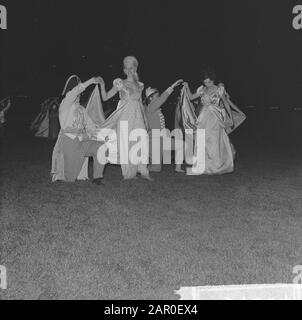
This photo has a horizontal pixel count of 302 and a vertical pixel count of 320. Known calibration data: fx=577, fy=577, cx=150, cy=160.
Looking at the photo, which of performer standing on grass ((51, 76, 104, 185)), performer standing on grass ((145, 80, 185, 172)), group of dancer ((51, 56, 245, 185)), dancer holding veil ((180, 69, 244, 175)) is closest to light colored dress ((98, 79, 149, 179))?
Answer: group of dancer ((51, 56, 245, 185))

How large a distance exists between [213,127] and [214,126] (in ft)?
0.10

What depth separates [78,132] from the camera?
32.3ft

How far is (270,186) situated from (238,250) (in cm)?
447

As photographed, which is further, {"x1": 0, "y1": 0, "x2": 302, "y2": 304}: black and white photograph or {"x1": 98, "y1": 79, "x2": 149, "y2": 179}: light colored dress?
{"x1": 98, "y1": 79, "x2": 149, "y2": 179}: light colored dress

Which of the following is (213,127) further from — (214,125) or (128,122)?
(128,122)

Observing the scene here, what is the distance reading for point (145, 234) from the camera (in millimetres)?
6223

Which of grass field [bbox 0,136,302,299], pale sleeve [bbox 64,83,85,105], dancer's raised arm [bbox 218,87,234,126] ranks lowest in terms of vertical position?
grass field [bbox 0,136,302,299]

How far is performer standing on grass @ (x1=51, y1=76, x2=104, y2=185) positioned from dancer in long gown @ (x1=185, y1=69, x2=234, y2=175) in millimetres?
2221

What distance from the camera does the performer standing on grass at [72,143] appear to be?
970 cm

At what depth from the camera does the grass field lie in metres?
4.58

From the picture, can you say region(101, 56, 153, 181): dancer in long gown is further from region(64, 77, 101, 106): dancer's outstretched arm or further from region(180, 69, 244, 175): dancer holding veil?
region(180, 69, 244, 175): dancer holding veil

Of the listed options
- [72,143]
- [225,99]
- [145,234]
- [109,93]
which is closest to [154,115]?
[225,99]

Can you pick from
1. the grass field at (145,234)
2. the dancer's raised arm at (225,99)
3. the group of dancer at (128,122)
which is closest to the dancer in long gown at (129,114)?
the group of dancer at (128,122)

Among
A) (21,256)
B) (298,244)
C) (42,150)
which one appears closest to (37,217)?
(21,256)
